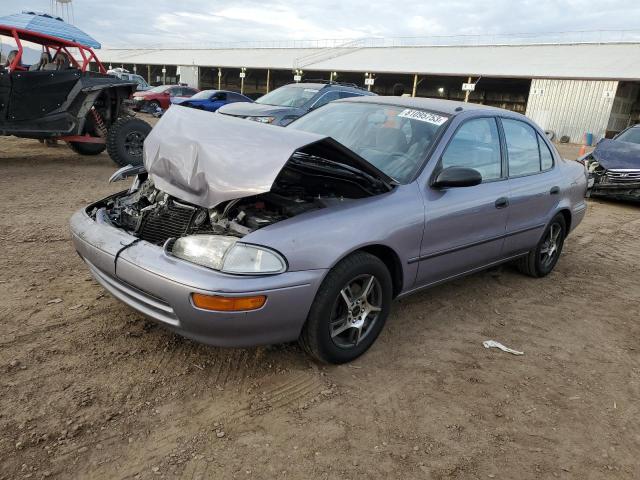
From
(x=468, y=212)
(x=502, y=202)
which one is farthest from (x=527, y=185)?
(x=468, y=212)

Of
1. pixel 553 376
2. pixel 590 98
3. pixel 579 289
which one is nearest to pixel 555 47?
pixel 590 98

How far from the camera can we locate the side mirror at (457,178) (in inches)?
124

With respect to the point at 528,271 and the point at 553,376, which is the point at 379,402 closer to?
the point at 553,376

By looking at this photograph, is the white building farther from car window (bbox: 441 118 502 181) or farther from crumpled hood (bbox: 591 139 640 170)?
car window (bbox: 441 118 502 181)

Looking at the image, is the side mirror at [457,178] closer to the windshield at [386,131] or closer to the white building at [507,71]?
the windshield at [386,131]

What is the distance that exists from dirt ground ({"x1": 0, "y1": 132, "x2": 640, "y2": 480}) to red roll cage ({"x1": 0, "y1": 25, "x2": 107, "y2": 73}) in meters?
4.81

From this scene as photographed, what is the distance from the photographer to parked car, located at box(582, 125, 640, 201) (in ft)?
29.0

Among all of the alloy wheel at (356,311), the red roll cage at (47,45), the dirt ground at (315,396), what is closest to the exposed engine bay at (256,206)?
the alloy wheel at (356,311)

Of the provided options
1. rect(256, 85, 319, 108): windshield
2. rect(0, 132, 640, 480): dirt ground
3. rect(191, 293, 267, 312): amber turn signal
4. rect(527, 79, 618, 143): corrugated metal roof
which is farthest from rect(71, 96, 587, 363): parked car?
rect(527, 79, 618, 143): corrugated metal roof

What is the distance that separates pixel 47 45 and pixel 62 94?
1.21 metres

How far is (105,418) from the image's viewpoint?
7.85 feet

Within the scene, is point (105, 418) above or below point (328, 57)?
below

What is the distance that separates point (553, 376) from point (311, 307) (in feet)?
5.54

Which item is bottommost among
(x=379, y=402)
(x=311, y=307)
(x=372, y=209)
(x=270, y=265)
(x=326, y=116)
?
(x=379, y=402)
